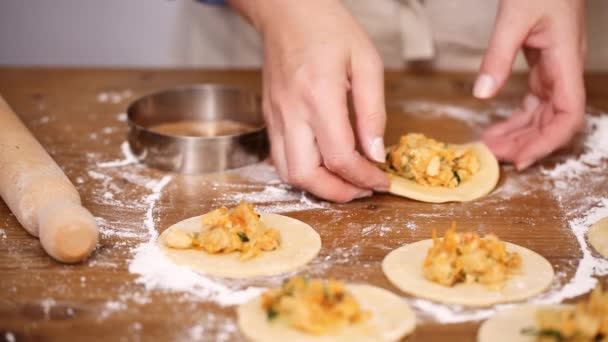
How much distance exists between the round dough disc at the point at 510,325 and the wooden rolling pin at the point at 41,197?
3.03ft

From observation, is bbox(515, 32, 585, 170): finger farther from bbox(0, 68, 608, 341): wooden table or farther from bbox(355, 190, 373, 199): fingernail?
bbox(355, 190, 373, 199): fingernail

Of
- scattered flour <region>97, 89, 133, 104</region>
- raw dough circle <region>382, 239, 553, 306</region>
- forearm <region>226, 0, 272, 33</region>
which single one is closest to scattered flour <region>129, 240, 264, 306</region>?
raw dough circle <region>382, 239, 553, 306</region>

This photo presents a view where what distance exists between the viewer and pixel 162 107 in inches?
107

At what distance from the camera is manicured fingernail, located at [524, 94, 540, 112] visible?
2.57 meters

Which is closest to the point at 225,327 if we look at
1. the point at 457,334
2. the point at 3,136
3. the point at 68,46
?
the point at 457,334

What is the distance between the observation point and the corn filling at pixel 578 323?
1392 mm

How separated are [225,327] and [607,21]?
91.8 inches

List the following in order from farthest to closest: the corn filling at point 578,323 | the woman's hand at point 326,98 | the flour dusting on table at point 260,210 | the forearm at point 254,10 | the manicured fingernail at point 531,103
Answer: the manicured fingernail at point 531,103 → the forearm at point 254,10 → the woman's hand at point 326,98 → the flour dusting on table at point 260,210 → the corn filling at point 578,323

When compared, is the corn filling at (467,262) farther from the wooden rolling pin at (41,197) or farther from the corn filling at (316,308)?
the wooden rolling pin at (41,197)

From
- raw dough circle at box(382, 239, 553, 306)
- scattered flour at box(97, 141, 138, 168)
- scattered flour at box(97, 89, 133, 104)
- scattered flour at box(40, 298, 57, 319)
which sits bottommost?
scattered flour at box(40, 298, 57, 319)

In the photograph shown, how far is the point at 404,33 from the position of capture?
9.59 ft

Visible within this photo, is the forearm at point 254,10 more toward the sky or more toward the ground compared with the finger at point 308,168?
more toward the sky

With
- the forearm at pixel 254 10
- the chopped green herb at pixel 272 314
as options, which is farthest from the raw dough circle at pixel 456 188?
the chopped green herb at pixel 272 314

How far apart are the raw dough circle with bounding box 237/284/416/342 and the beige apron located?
5.04 ft
